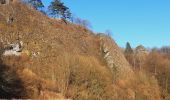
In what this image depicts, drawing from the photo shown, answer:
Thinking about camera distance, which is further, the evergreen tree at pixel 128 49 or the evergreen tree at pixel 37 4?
the evergreen tree at pixel 128 49

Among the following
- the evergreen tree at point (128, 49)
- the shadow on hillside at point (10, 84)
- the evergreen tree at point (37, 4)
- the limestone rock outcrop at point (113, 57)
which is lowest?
the shadow on hillside at point (10, 84)

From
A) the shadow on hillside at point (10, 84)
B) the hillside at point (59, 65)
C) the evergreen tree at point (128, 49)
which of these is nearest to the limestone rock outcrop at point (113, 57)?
the hillside at point (59, 65)

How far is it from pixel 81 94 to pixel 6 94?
15.6 meters

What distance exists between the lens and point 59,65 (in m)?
70.6

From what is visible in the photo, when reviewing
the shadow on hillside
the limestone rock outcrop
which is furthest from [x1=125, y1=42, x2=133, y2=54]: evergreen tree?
the shadow on hillside

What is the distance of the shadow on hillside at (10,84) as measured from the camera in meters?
59.2

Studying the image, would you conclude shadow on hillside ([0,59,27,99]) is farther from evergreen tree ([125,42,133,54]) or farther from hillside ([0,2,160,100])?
evergreen tree ([125,42,133,54])

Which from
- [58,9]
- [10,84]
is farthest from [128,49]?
[10,84]

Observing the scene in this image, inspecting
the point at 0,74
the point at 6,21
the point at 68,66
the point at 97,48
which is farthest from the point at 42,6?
the point at 0,74

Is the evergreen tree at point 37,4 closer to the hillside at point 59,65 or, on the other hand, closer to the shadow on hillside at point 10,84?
the hillside at point 59,65

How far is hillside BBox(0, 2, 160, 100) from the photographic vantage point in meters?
66.3

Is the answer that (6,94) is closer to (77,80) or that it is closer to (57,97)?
(57,97)

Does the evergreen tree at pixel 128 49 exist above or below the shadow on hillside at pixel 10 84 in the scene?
above

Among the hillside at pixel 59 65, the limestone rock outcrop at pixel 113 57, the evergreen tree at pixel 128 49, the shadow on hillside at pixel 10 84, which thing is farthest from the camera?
the evergreen tree at pixel 128 49
